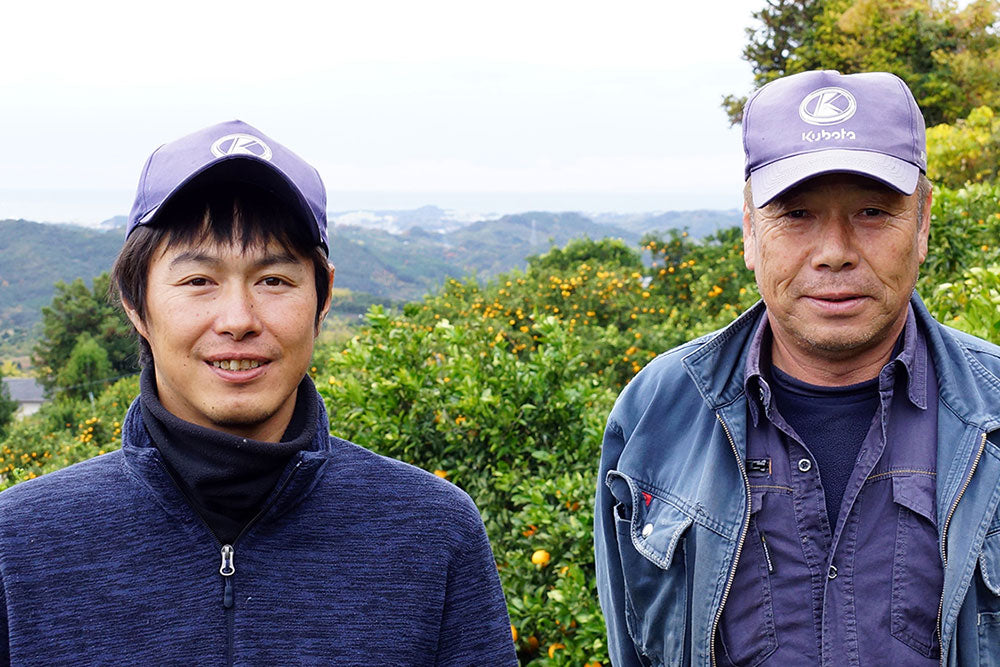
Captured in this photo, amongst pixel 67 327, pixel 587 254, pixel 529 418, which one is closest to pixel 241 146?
pixel 529 418

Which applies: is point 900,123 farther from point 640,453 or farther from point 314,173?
point 314,173

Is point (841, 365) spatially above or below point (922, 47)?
below

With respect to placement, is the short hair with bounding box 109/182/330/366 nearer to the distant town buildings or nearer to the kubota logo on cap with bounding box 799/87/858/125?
the kubota logo on cap with bounding box 799/87/858/125

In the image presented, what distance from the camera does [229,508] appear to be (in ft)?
4.68

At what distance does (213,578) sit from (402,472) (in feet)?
1.20

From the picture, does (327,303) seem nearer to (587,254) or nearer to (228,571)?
(228,571)

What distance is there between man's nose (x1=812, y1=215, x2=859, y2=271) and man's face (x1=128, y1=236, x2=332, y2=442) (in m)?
1.12

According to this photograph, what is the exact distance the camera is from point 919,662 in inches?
69.0

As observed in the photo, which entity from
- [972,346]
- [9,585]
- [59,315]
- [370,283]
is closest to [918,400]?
[972,346]

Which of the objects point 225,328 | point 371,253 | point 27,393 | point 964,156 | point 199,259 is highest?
point 964,156

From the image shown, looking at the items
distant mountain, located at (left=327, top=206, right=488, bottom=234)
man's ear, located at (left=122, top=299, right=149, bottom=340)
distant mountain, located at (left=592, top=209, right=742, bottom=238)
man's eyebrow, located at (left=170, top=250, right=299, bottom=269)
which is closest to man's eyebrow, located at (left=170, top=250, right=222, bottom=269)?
man's eyebrow, located at (left=170, top=250, right=299, bottom=269)

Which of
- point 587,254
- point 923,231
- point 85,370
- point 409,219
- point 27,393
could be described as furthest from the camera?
point 409,219

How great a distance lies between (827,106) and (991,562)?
103 cm

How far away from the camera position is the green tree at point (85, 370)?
131 ft
